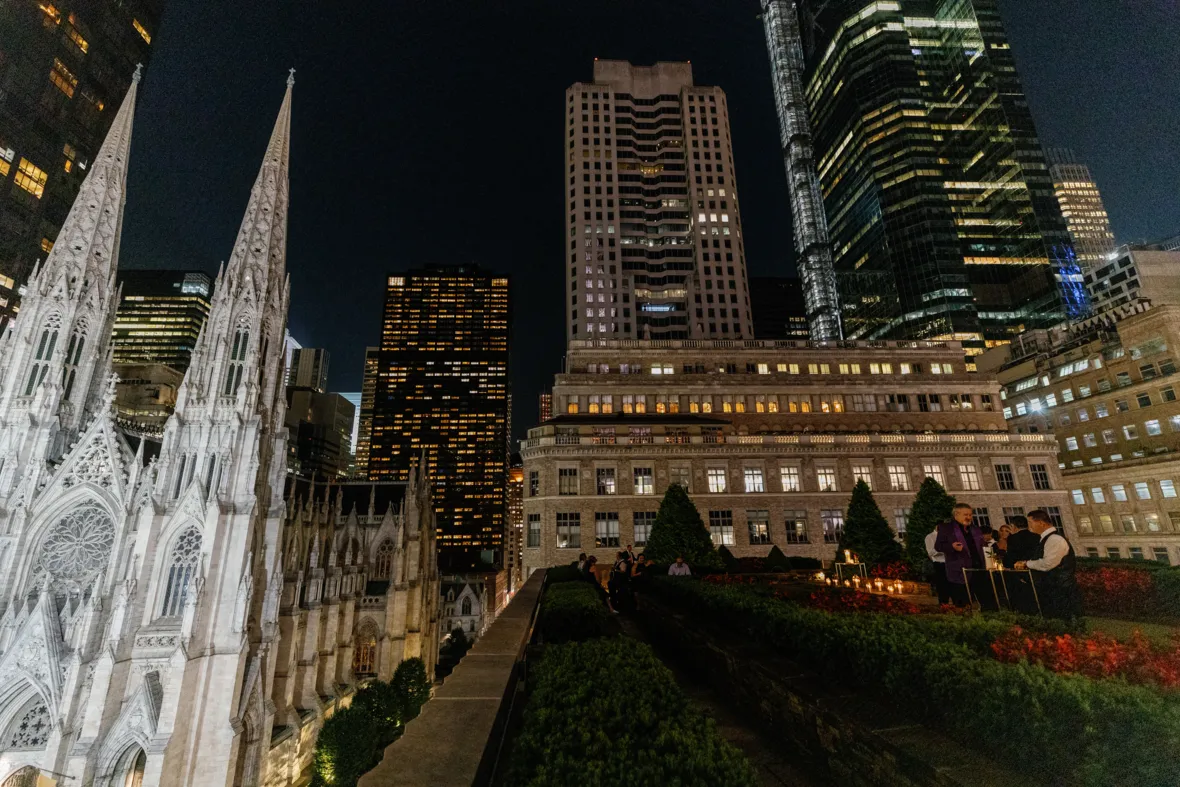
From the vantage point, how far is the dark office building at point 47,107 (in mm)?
63875

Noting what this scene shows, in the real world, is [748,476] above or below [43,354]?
below

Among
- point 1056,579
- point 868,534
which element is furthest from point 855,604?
point 868,534

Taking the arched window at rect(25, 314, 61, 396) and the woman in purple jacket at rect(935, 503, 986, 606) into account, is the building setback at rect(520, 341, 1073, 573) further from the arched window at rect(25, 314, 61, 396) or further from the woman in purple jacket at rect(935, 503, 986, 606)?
the woman in purple jacket at rect(935, 503, 986, 606)

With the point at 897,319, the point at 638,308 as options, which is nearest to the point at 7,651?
the point at 638,308

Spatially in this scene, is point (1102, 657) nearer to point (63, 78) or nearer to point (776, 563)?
point (776, 563)

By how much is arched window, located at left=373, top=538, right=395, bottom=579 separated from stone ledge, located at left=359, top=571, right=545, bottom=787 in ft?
181

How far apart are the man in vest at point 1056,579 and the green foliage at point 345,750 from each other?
36.4 meters

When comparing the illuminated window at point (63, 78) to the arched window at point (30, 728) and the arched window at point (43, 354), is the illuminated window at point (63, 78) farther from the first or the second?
the arched window at point (30, 728)

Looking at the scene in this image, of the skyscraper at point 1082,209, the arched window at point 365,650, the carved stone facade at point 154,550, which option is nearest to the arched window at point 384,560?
the arched window at point 365,650

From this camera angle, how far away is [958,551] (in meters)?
10.8

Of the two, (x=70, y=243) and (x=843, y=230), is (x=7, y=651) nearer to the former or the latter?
(x=70, y=243)

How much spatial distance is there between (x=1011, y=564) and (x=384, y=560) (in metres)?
59.5

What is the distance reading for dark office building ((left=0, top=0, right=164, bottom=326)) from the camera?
63.9 metres

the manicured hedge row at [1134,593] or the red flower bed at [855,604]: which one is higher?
the red flower bed at [855,604]
